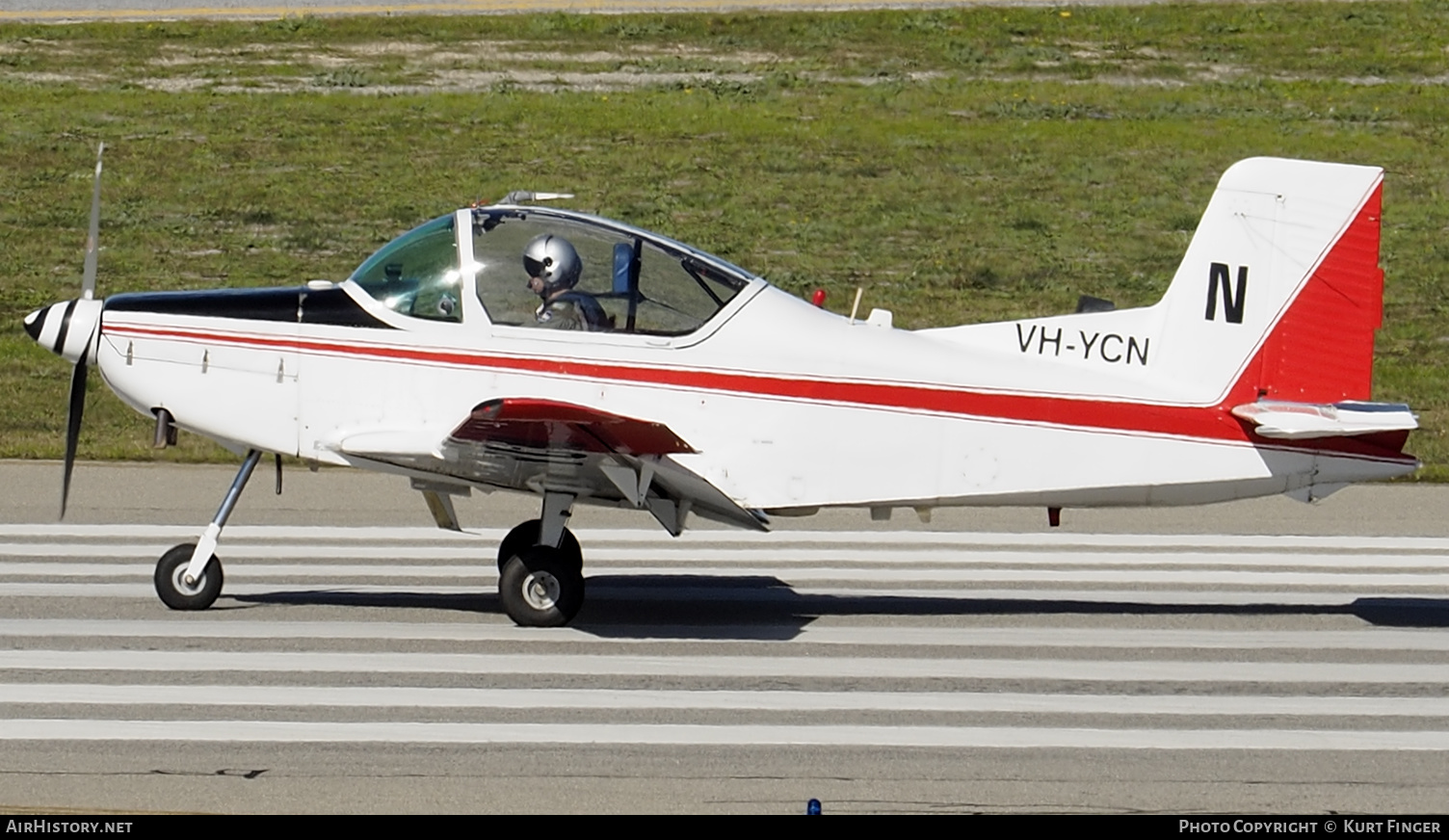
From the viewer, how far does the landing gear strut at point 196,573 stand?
10.0 metres

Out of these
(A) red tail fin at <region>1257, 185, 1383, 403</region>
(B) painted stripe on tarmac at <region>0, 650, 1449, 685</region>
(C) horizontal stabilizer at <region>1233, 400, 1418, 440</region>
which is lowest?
(B) painted stripe on tarmac at <region>0, 650, 1449, 685</region>

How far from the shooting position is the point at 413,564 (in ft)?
38.1

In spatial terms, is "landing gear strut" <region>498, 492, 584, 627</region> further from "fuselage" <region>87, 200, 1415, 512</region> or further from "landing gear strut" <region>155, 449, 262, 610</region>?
"landing gear strut" <region>155, 449, 262, 610</region>

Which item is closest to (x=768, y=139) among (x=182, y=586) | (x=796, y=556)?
(x=796, y=556)

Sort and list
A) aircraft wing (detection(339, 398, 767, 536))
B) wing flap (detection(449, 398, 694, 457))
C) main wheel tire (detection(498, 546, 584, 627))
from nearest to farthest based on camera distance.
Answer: wing flap (detection(449, 398, 694, 457)) < aircraft wing (detection(339, 398, 767, 536)) < main wheel tire (detection(498, 546, 584, 627))

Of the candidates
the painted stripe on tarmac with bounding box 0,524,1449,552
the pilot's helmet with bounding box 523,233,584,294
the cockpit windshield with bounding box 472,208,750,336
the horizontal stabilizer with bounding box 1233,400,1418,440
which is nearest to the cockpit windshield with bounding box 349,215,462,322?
the cockpit windshield with bounding box 472,208,750,336

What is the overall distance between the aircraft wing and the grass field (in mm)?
8174

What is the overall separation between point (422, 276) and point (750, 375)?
1809mm

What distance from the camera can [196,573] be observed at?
1003 centimetres

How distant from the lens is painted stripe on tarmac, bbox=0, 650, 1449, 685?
8.98m

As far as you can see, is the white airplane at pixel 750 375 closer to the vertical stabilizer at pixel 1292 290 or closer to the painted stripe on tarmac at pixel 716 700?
the vertical stabilizer at pixel 1292 290

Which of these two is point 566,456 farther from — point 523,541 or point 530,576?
point 523,541

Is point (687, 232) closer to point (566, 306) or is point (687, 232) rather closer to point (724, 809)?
point (566, 306)
